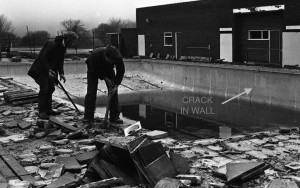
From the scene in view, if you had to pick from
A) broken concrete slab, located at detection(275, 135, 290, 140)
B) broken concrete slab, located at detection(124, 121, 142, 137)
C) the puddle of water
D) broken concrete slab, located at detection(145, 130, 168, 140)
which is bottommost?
the puddle of water

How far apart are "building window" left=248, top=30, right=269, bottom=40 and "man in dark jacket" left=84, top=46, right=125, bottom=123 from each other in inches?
640

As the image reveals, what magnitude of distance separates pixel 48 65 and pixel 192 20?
20.9 meters

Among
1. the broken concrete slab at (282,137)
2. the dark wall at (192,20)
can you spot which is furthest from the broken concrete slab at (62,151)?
the dark wall at (192,20)

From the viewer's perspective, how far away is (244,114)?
18.3 m

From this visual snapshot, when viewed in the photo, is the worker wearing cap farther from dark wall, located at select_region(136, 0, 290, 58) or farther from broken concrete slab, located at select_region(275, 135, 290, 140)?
dark wall, located at select_region(136, 0, 290, 58)

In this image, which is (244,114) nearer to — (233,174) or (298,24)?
(298,24)

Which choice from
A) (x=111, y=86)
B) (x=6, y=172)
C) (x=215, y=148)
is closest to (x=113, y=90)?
(x=111, y=86)

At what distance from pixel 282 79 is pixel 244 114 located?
274 cm

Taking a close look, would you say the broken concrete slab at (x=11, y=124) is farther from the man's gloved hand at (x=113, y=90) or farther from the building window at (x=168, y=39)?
the building window at (x=168, y=39)

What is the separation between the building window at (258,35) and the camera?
961 inches

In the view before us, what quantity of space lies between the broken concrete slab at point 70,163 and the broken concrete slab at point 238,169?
2.32 m

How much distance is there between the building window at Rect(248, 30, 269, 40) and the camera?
24.4 meters

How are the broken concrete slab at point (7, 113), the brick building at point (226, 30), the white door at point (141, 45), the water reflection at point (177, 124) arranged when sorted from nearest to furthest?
the broken concrete slab at point (7, 113) → the water reflection at point (177, 124) → the brick building at point (226, 30) → the white door at point (141, 45)

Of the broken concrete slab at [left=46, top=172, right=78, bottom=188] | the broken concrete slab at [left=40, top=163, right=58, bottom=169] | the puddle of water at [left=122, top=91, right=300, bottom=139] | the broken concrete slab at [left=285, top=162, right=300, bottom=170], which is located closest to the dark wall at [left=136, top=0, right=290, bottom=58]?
the puddle of water at [left=122, top=91, right=300, bottom=139]
